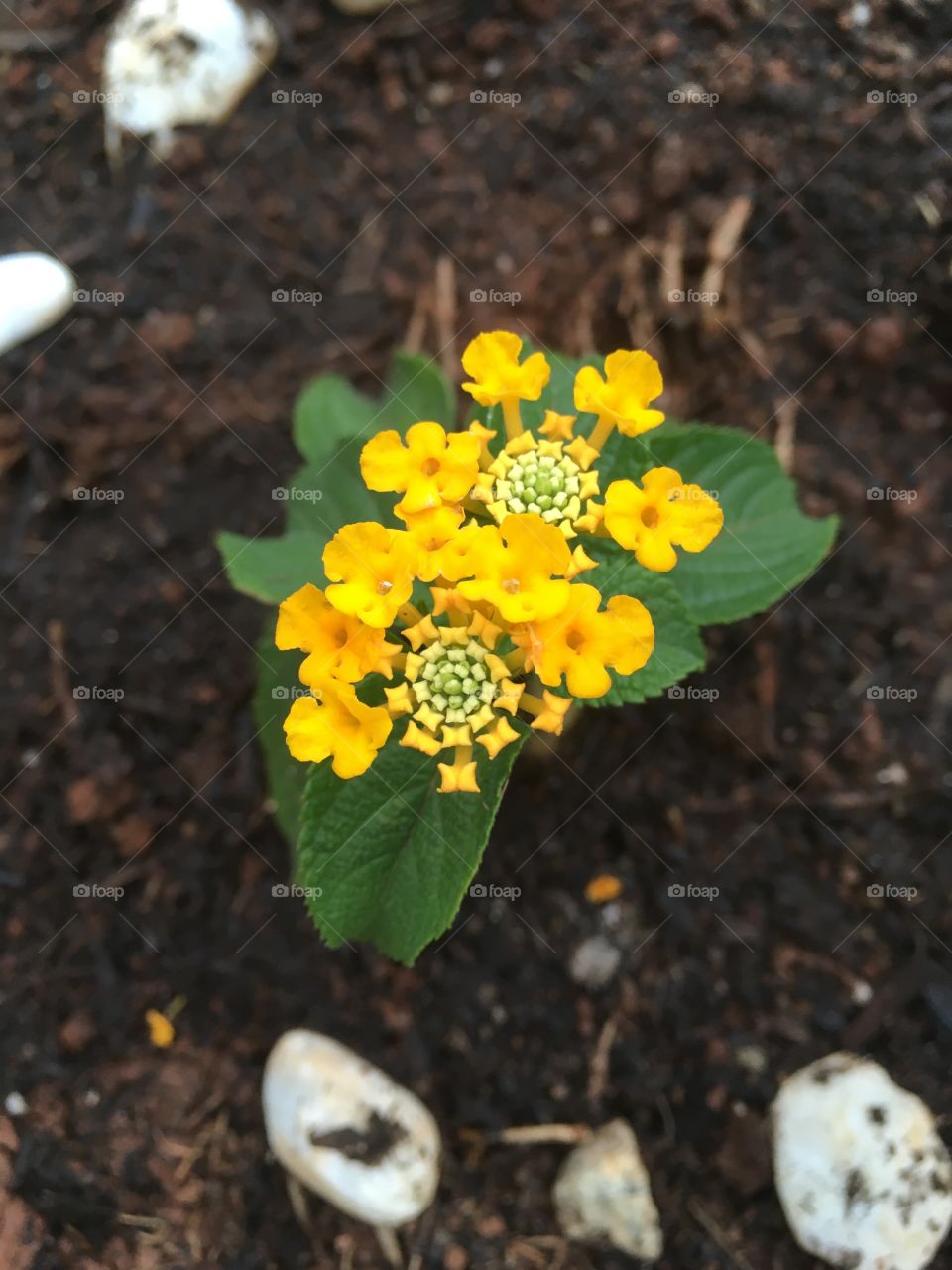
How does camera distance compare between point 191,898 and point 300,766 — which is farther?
point 191,898

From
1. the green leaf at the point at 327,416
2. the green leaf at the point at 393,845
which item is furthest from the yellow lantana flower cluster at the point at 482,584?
the green leaf at the point at 327,416

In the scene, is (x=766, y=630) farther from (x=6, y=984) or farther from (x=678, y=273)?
(x=6, y=984)

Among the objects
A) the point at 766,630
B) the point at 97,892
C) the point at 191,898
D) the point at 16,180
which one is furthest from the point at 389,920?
the point at 16,180

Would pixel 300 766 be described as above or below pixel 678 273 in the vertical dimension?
below

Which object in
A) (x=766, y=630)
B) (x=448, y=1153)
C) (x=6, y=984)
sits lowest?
(x=448, y=1153)

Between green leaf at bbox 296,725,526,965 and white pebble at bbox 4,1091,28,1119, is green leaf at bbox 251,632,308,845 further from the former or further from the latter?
white pebble at bbox 4,1091,28,1119

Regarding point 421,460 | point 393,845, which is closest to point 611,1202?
point 393,845

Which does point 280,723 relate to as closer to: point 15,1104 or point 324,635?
point 324,635

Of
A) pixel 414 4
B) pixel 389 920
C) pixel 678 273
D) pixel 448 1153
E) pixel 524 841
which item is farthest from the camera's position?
pixel 414 4
